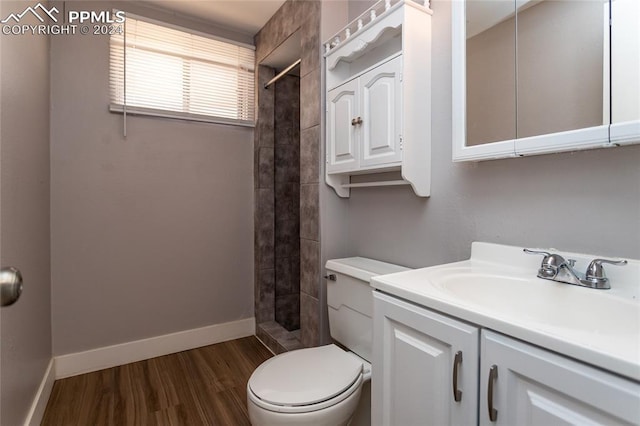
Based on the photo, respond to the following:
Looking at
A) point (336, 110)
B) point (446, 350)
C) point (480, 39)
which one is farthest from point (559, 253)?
point (336, 110)

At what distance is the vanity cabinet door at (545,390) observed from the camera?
1.71ft

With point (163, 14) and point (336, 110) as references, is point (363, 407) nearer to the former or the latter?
point (336, 110)

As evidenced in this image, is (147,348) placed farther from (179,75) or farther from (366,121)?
(366,121)

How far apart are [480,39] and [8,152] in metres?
1.84

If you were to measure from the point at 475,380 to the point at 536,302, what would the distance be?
0.39 metres

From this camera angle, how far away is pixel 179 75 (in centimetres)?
234

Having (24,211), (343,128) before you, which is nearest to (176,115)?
(24,211)

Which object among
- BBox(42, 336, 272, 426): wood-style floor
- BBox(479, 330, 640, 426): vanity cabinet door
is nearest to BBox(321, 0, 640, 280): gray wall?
BBox(479, 330, 640, 426): vanity cabinet door

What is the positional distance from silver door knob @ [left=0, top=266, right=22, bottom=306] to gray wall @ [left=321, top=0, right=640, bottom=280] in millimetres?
1336

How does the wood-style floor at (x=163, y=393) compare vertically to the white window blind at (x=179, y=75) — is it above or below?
below

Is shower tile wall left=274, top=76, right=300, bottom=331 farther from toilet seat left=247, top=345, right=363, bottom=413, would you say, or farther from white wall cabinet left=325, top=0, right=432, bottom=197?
toilet seat left=247, top=345, right=363, bottom=413

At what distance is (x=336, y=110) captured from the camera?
1.76 meters

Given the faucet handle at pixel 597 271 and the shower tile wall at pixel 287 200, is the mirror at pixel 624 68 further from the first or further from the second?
the shower tile wall at pixel 287 200

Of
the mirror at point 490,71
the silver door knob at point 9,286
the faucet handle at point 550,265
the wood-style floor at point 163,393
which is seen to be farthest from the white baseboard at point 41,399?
the mirror at point 490,71
